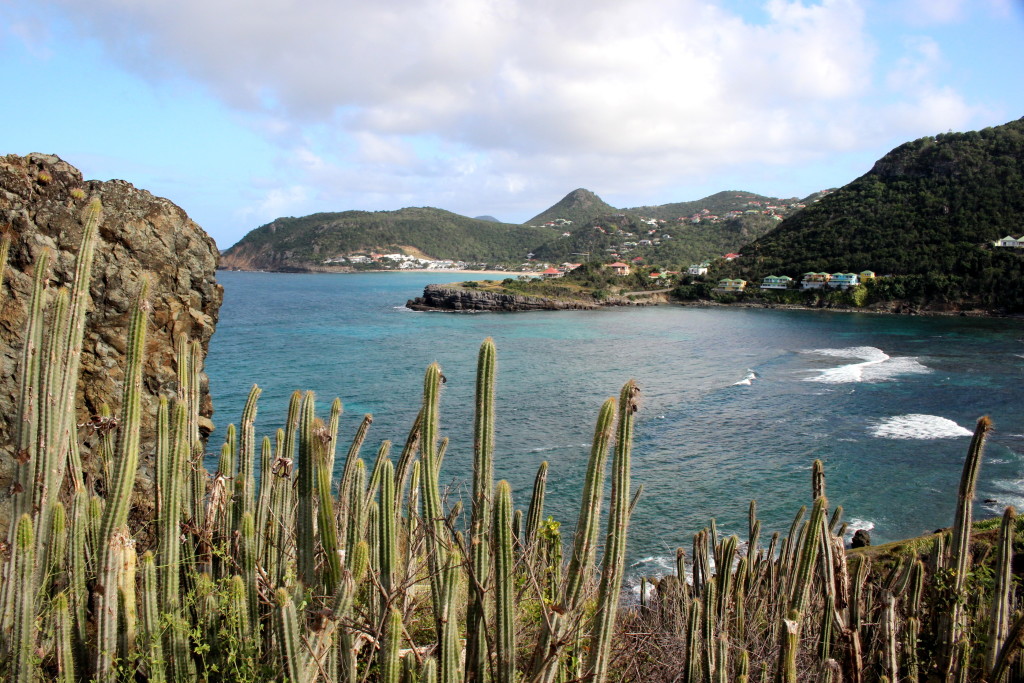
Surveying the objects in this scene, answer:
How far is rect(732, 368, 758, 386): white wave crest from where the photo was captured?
129 feet

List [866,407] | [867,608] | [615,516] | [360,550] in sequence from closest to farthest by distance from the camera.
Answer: [360,550]
[615,516]
[867,608]
[866,407]

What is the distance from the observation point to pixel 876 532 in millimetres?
19891

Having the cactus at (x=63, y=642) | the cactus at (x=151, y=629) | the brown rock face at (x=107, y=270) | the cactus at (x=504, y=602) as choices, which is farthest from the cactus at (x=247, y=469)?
the brown rock face at (x=107, y=270)

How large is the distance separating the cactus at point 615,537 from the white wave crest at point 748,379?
36.2 metres

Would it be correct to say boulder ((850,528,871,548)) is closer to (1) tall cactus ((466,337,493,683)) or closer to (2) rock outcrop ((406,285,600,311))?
(1) tall cactus ((466,337,493,683))

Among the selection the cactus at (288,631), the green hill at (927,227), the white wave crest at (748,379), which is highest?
the green hill at (927,227)

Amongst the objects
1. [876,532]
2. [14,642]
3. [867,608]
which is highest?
[14,642]

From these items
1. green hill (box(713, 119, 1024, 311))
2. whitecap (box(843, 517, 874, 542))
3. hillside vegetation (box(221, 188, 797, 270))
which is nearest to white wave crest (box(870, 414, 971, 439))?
whitecap (box(843, 517, 874, 542))

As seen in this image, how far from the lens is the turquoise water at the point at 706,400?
22.2m

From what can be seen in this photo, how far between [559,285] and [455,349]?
154ft

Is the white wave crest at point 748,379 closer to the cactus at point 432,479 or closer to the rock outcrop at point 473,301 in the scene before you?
the cactus at point 432,479

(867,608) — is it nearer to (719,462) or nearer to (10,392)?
(10,392)

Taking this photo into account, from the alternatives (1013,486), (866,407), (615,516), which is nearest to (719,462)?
(1013,486)

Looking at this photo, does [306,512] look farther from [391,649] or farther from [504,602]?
[504,602]
